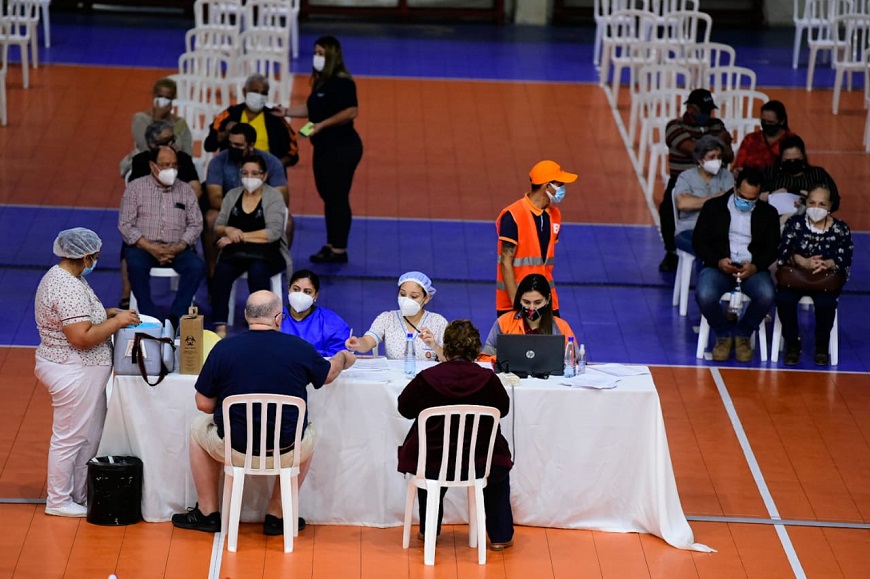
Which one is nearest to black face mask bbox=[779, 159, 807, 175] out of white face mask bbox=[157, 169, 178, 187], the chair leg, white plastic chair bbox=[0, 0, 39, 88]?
white face mask bbox=[157, 169, 178, 187]

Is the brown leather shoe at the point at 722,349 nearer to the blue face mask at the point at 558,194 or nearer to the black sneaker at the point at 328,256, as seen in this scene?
the blue face mask at the point at 558,194

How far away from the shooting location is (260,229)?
10.5 meters

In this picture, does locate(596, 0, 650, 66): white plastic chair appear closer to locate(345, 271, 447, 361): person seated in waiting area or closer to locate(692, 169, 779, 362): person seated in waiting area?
locate(692, 169, 779, 362): person seated in waiting area

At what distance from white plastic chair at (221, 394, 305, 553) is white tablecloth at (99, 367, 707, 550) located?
36cm

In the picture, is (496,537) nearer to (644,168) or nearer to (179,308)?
(179,308)

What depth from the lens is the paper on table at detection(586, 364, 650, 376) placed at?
7.89m

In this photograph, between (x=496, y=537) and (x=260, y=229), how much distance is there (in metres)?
3.77

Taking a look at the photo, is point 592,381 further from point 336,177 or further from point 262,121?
point 262,121

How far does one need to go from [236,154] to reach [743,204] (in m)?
3.63

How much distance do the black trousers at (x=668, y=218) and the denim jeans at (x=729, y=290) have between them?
141 centimetres

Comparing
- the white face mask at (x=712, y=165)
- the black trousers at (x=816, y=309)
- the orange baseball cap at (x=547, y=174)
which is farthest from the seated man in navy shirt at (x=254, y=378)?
the white face mask at (x=712, y=165)

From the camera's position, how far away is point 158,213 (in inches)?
411

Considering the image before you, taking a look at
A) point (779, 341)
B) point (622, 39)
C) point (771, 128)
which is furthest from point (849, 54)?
point (779, 341)

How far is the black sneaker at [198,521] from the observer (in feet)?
24.9
